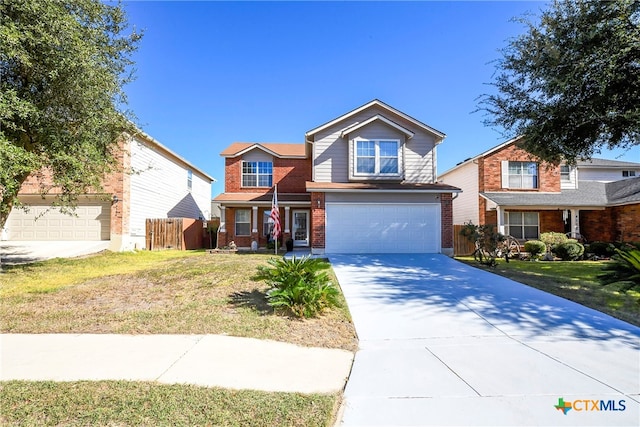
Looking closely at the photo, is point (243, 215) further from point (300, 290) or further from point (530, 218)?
point (530, 218)

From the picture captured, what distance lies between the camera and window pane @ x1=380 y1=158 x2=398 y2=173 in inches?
618

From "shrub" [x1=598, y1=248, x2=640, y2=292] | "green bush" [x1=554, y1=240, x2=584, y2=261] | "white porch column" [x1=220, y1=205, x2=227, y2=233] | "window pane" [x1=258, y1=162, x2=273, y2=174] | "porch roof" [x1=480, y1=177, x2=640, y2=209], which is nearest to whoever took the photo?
"shrub" [x1=598, y1=248, x2=640, y2=292]

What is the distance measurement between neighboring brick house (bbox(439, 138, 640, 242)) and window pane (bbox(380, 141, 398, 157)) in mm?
6343

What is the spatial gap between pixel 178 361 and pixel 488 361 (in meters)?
3.92

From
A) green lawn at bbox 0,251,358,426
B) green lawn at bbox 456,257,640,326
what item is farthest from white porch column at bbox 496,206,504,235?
green lawn at bbox 0,251,358,426

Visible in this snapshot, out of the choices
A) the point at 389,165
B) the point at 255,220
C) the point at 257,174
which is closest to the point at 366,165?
the point at 389,165

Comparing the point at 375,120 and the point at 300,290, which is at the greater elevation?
the point at 375,120

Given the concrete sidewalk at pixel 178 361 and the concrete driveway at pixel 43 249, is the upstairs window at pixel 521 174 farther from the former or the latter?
the concrete driveway at pixel 43 249

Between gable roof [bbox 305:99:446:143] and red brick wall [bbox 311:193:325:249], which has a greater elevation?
gable roof [bbox 305:99:446:143]

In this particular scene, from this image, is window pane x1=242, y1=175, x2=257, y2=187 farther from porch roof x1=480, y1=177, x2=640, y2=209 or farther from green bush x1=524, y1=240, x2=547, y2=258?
green bush x1=524, y1=240, x2=547, y2=258

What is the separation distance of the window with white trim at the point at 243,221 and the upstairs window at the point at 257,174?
1.73 m

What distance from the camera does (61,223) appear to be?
16.3 metres

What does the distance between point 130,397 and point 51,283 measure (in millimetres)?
7956

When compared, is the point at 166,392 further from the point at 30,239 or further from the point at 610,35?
the point at 30,239
